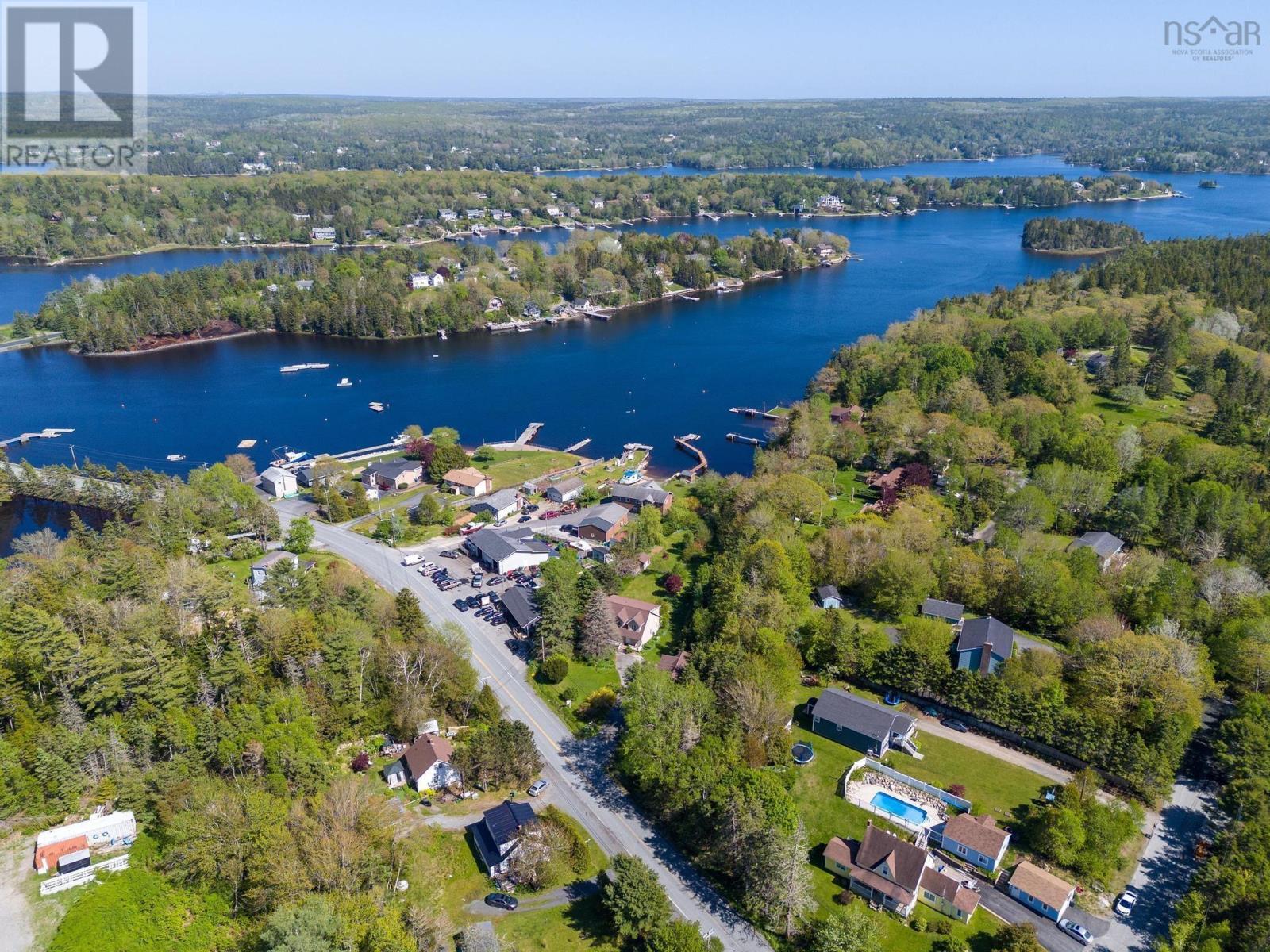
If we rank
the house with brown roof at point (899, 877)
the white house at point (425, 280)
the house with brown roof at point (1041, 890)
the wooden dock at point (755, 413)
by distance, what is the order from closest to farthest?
the house with brown roof at point (1041, 890) < the house with brown roof at point (899, 877) < the wooden dock at point (755, 413) < the white house at point (425, 280)

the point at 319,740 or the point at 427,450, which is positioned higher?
the point at 427,450

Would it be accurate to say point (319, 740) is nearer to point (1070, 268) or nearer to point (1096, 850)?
point (1096, 850)

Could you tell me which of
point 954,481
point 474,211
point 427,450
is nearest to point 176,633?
point 427,450

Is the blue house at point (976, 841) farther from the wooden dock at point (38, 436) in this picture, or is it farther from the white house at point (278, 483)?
the wooden dock at point (38, 436)

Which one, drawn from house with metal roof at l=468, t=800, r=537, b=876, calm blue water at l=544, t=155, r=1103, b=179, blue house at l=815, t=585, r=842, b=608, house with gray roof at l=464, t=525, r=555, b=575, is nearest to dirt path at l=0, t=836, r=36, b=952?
house with metal roof at l=468, t=800, r=537, b=876

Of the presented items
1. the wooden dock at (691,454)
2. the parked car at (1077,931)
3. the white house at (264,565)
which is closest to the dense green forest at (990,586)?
the parked car at (1077,931)

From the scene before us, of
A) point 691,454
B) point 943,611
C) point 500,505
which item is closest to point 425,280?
point 691,454
